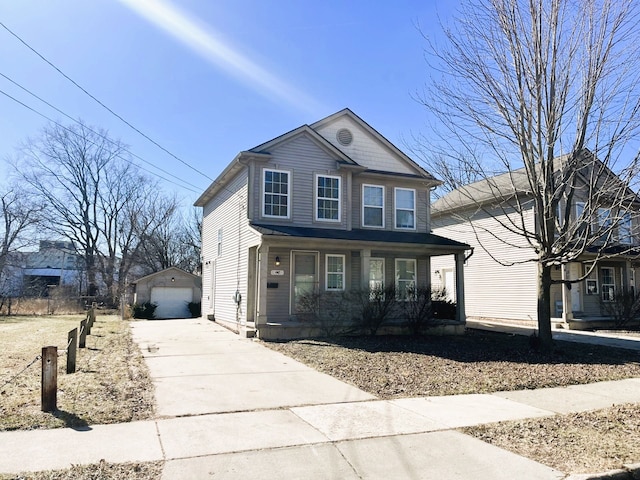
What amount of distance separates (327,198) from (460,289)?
5.58m

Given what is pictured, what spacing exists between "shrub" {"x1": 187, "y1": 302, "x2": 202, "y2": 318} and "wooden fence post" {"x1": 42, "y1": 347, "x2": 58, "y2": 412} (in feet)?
70.9

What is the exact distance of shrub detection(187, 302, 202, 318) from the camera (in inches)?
1071

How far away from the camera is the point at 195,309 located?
2727 centimetres

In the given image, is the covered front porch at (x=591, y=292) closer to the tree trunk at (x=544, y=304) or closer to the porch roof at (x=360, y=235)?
the porch roof at (x=360, y=235)

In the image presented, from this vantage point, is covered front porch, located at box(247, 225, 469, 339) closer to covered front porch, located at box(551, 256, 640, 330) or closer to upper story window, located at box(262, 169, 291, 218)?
upper story window, located at box(262, 169, 291, 218)

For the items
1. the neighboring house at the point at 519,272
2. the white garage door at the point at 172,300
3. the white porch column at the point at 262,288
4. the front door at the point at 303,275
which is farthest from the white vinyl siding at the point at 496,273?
the white garage door at the point at 172,300

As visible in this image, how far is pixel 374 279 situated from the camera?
657 inches

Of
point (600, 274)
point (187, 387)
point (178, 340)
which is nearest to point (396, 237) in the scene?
point (178, 340)

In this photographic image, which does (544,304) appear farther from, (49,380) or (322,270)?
(49,380)

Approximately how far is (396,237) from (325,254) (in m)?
2.57

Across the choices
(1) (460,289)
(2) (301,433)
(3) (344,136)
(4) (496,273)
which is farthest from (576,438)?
(4) (496,273)

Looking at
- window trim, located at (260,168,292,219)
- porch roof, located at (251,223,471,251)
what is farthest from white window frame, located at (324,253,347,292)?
window trim, located at (260,168,292,219)

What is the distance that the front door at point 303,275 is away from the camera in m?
15.1

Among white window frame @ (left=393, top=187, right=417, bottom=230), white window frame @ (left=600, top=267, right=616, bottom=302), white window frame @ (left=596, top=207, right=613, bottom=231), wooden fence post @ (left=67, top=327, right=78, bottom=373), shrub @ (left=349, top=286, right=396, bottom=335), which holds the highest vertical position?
white window frame @ (left=393, top=187, right=417, bottom=230)
